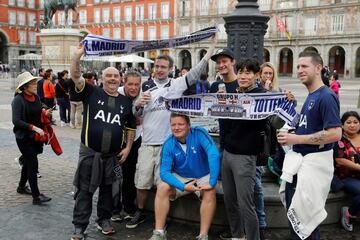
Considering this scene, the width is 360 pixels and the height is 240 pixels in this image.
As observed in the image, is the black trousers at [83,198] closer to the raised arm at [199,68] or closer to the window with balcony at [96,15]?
the raised arm at [199,68]

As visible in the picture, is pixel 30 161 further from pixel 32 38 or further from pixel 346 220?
pixel 32 38

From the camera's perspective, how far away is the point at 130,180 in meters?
5.05

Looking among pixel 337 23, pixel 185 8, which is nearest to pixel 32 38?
pixel 185 8

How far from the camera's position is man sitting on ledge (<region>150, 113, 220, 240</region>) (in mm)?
4152

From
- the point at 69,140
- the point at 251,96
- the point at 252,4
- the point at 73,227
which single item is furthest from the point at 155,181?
the point at 69,140

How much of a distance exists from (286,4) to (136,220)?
46148 mm

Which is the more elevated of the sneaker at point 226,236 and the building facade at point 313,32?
the building facade at point 313,32

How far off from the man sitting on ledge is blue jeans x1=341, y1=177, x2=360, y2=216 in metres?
1.70

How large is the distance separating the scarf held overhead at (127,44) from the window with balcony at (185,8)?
52.2 meters

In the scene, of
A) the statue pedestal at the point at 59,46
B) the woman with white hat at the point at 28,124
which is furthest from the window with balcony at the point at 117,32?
the woman with white hat at the point at 28,124

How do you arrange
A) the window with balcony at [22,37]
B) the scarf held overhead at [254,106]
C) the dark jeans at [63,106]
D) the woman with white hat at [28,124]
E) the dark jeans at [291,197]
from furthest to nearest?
the window with balcony at [22,37] < the dark jeans at [63,106] < the woman with white hat at [28,124] < the scarf held overhead at [254,106] < the dark jeans at [291,197]

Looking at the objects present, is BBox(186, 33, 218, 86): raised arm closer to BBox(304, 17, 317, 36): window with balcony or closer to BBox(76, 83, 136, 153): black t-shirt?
BBox(76, 83, 136, 153): black t-shirt

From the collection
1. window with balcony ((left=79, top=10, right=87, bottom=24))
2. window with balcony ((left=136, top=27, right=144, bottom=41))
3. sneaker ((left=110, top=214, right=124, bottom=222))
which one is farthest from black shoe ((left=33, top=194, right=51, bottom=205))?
window with balcony ((left=79, top=10, right=87, bottom=24))

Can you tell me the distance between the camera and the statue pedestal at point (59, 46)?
19.3 m
